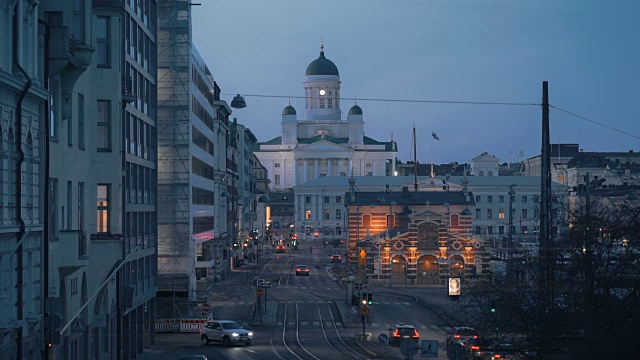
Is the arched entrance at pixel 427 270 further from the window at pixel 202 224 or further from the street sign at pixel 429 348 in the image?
the street sign at pixel 429 348

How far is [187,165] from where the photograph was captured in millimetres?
64688

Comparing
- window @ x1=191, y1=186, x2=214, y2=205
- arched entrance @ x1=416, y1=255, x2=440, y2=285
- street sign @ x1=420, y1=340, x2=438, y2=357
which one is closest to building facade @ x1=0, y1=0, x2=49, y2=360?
street sign @ x1=420, y1=340, x2=438, y2=357

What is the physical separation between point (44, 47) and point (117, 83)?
10829 mm

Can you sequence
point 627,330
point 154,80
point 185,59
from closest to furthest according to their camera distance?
point 627,330 < point 154,80 < point 185,59

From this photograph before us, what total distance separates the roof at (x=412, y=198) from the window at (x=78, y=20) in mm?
72640

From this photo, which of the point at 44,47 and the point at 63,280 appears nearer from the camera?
the point at 44,47

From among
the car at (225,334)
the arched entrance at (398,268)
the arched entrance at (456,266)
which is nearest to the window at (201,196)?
the car at (225,334)

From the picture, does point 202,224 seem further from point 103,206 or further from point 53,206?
point 53,206

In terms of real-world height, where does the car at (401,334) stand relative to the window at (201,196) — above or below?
below

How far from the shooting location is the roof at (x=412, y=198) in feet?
340

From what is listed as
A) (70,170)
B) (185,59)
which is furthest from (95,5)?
(185,59)

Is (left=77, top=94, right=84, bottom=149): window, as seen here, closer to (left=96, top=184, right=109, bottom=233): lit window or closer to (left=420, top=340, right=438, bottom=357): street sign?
(left=96, top=184, right=109, bottom=233): lit window

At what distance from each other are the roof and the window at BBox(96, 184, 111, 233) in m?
66.1

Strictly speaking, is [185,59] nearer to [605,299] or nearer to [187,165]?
[187,165]
